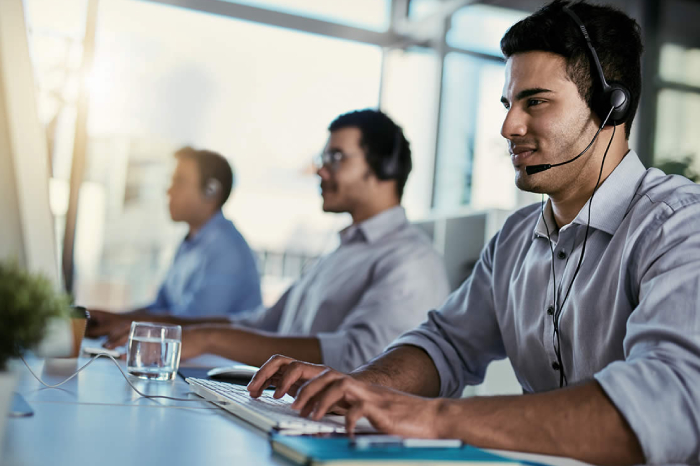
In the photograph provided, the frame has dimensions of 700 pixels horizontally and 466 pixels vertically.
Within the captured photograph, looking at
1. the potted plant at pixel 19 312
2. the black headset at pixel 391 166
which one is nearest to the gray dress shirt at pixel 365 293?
the black headset at pixel 391 166

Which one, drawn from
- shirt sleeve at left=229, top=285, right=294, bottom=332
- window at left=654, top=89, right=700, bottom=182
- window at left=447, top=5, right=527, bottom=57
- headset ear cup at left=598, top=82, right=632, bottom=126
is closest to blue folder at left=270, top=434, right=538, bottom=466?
headset ear cup at left=598, top=82, right=632, bottom=126

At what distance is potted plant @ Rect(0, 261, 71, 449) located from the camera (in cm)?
51

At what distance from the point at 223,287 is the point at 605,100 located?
7.44ft

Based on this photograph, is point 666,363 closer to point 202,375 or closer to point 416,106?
point 202,375

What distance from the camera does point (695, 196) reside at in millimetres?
1053

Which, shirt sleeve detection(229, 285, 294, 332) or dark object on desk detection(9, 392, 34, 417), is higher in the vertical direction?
dark object on desk detection(9, 392, 34, 417)

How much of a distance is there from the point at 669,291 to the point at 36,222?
123 cm

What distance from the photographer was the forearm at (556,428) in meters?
0.81

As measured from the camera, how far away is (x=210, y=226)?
342 centimetres

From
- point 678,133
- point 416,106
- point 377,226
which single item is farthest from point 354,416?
point 416,106

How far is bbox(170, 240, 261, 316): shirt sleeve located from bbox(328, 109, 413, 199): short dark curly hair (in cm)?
103

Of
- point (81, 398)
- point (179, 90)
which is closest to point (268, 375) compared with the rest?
point (81, 398)

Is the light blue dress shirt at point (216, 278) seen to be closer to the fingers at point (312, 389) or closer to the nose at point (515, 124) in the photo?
the nose at point (515, 124)

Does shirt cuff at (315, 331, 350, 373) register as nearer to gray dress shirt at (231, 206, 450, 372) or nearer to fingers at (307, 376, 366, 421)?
gray dress shirt at (231, 206, 450, 372)
